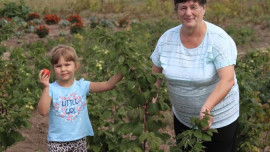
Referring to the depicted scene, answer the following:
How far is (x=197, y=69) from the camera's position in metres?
2.81

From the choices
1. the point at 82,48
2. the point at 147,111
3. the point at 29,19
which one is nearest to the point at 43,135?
the point at 147,111

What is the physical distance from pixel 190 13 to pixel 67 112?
1.00 meters

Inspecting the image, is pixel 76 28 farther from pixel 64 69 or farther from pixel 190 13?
pixel 190 13

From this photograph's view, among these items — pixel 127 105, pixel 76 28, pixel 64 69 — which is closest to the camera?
pixel 64 69

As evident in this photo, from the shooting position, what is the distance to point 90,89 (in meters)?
3.11

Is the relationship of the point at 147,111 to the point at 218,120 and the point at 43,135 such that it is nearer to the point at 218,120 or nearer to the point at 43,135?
the point at 218,120

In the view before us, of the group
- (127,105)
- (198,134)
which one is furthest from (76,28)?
(198,134)

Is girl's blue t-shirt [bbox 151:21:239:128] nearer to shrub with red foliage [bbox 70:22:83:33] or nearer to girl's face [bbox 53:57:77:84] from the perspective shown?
girl's face [bbox 53:57:77:84]

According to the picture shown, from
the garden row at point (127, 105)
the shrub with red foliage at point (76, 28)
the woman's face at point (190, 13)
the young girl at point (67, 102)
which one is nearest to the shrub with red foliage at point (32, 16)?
the shrub with red foliage at point (76, 28)

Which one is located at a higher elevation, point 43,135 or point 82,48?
point 82,48

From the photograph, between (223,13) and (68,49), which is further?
(223,13)

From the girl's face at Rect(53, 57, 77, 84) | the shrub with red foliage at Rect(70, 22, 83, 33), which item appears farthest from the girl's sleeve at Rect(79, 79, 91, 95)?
the shrub with red foliage at Rect(70, 22, 83, 33)

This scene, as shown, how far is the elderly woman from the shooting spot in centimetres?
273

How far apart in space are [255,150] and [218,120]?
3.69 ft
